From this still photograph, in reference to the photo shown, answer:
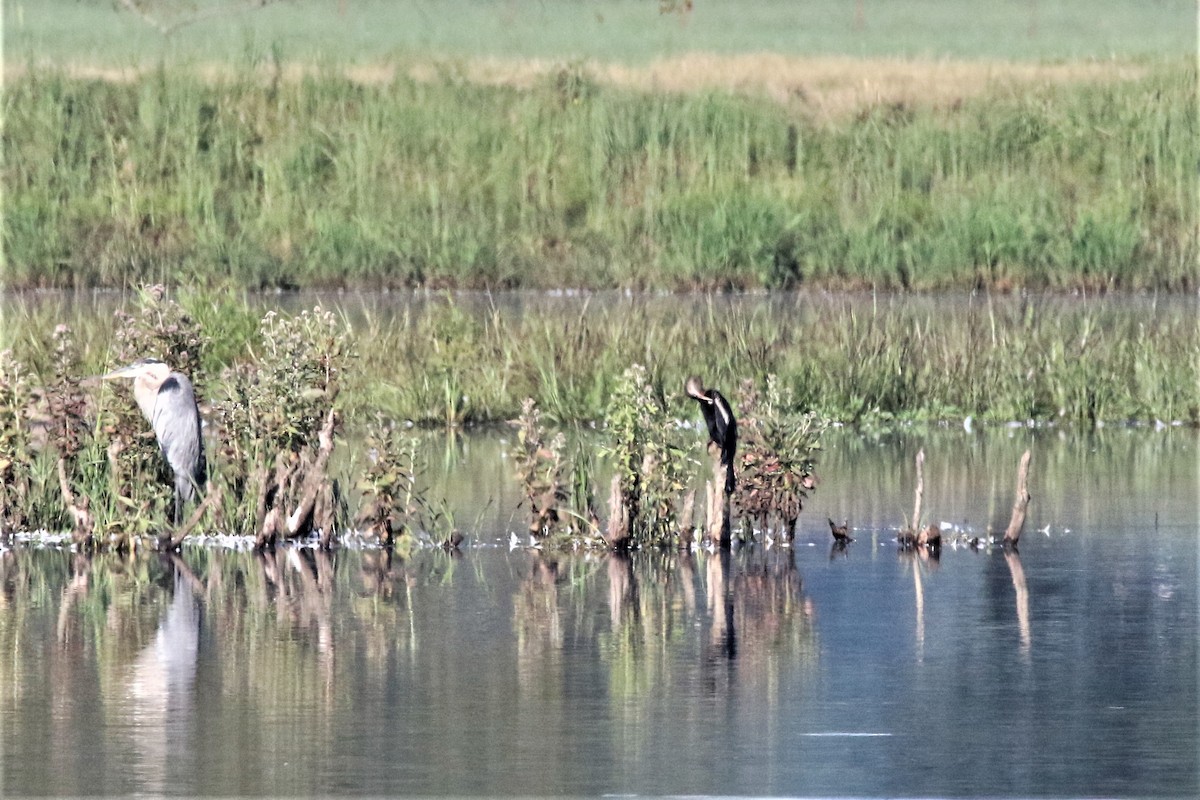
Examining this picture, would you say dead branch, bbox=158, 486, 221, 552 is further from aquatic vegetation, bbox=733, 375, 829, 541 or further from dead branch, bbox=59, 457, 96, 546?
aquatic vegetation, bbox=733, 375, 829, 541

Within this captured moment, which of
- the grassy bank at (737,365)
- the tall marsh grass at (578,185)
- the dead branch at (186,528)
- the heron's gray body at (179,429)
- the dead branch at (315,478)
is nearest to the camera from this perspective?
the dead branch at (315,478)

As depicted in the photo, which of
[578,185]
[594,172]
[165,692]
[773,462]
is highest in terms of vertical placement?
[594,172]

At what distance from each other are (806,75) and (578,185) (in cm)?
730

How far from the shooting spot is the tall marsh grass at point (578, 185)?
25.9 metres

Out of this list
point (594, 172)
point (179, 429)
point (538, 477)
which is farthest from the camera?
point (594, 172)

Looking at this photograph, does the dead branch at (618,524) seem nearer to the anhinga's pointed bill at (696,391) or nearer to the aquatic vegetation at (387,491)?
the anhinga's pointed bill at (696,391)

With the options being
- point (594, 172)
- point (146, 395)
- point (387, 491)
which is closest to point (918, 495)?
point (387, 491)

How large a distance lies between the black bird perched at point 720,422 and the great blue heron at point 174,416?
227 cm

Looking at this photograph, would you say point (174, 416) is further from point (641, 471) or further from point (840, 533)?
point (840, 533)

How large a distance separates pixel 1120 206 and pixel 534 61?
12909 millimetres

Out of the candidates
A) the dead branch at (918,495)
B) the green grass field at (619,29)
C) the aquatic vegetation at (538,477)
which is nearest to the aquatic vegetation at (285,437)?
the aquatic vegetation at (538,477)

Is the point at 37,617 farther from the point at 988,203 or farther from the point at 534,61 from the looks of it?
the point at 534,61

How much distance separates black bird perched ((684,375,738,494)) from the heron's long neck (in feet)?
7.95

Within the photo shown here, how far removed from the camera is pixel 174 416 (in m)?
11.5
